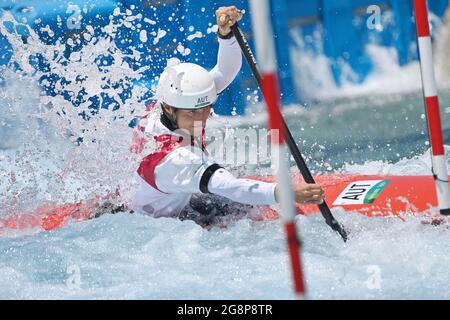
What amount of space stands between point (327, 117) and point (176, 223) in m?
3.93

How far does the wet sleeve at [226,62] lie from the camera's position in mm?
4199

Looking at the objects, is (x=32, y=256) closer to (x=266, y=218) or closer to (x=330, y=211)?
(x=266, y=218)

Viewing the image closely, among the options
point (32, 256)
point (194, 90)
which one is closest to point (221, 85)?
point (194, 90)

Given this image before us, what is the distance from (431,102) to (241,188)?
92 cm

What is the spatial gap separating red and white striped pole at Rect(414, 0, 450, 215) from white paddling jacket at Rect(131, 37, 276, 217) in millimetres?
735

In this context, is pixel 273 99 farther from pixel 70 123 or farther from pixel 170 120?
pixel 70 123

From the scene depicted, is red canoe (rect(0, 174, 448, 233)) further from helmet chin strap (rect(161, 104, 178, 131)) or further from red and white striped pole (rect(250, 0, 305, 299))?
red and white striped pole (rect(250, 0, 305, 299))

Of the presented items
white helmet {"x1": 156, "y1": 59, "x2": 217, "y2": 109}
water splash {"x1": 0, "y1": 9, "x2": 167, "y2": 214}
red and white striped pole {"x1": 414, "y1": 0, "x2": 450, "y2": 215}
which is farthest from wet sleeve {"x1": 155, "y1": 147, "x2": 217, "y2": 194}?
red and white striped pole {"x1": 414, "y1": 0, "x2": 450, "y2": 215}

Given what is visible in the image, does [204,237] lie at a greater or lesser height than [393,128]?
greater

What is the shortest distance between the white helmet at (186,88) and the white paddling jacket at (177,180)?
152mm

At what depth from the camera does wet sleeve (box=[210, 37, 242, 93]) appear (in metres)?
4.20

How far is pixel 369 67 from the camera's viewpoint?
6.94 m
